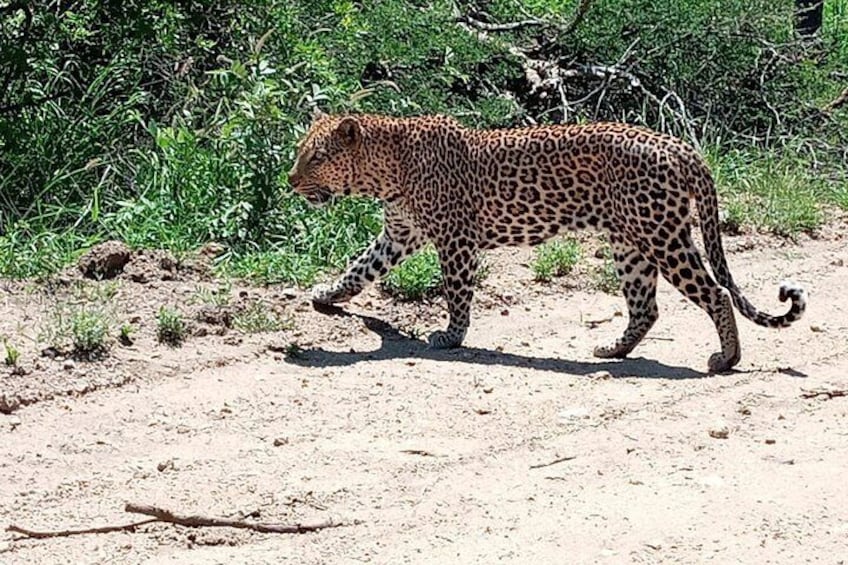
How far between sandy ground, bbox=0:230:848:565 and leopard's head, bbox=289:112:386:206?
0.72 m

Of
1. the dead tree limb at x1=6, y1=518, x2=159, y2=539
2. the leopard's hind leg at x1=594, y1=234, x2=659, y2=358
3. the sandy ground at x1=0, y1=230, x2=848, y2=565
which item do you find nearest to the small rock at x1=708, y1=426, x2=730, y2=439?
the sandy ground at x1=0, y1=230, x2=848, y2=565

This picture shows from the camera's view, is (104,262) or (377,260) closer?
(377,260)

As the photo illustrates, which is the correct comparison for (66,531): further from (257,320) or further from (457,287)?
(457,287)

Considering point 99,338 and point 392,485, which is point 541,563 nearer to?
point 392,485

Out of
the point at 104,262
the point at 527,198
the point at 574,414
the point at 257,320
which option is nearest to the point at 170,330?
the point at 257,320

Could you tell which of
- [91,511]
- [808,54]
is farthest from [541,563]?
[808,54]

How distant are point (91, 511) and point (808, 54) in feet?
29.7

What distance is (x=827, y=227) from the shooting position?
11422 millimetres

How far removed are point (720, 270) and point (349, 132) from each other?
210cm

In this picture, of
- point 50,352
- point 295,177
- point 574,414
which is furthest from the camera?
point 295,177

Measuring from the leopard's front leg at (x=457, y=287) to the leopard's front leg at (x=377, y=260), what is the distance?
1.18ft

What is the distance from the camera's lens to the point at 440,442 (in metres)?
6.78

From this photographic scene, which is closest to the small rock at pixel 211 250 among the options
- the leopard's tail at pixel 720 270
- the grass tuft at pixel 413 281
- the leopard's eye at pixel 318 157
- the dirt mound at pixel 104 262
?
the dirt mound at pixel 104 262

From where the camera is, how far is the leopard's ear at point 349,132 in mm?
8578
